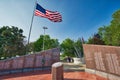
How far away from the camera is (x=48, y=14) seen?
17.8 m

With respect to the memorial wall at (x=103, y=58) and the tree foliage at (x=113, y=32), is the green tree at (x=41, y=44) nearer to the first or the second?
the tree foliage at (x=113, y=32)

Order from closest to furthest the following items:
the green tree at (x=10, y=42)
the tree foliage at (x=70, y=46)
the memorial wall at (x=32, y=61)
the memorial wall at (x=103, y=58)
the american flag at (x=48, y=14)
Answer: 1. the memorial wall at (x=103, y=58)
2. the memorial wall at (x=32, y=61)
3. the american flag at (x=48, y=14)
4. the green tree at (x=10, y=42)
5. the tree foliage at (x=70, y=46)

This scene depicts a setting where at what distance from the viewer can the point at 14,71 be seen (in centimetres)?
1459

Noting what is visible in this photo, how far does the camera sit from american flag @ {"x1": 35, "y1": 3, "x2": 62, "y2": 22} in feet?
58.0

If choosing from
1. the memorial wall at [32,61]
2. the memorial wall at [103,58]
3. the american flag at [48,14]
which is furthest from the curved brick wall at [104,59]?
the american flag at [48,14]

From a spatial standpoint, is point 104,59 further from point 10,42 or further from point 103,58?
point 10,42

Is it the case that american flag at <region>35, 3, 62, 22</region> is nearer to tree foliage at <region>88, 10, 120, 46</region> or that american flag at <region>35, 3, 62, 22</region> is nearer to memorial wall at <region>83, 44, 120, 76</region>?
memorial wall at <region>83, 44, 120, 76</region>

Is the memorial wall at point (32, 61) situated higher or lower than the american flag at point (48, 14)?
lower

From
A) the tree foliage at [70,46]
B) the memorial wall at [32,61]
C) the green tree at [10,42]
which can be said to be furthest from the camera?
the tree foliage at [70,46]

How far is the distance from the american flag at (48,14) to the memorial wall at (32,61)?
4627 mm

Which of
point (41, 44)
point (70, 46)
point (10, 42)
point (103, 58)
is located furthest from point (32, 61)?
point (70, 46)

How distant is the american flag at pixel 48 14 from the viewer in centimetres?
1769

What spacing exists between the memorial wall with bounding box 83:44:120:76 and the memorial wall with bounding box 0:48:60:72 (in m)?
5.73

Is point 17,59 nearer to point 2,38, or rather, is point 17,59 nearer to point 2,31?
point 2,38
